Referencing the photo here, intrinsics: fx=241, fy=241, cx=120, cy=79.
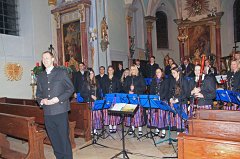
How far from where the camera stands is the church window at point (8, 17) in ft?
35.7

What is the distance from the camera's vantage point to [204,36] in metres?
17.3

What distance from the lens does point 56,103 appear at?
147 inches

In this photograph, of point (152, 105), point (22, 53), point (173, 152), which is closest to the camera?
point (173, 152)

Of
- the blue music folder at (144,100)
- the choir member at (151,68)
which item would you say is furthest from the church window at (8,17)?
the blue music folder at (144,100)

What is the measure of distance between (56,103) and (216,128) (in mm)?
2346

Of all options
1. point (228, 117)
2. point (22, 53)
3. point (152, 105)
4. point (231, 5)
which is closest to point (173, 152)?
point (152, 105)

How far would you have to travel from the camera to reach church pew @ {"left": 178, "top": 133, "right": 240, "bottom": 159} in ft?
7.71

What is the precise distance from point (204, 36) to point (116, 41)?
760 cm

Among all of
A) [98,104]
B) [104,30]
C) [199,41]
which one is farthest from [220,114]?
[199,41]

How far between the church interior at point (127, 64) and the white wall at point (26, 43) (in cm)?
4

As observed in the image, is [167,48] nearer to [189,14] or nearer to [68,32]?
[189,14]

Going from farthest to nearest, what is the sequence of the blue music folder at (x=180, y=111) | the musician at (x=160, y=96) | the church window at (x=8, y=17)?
the church window at (x=8, y=17) < the musician at (x=160, y=96) < the blue music folder at (x=180, y=111)

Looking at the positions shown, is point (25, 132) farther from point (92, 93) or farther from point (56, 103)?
point (92, 93)

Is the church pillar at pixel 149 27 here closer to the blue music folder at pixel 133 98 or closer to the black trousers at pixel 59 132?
the blue music folder at pixel 133 98
